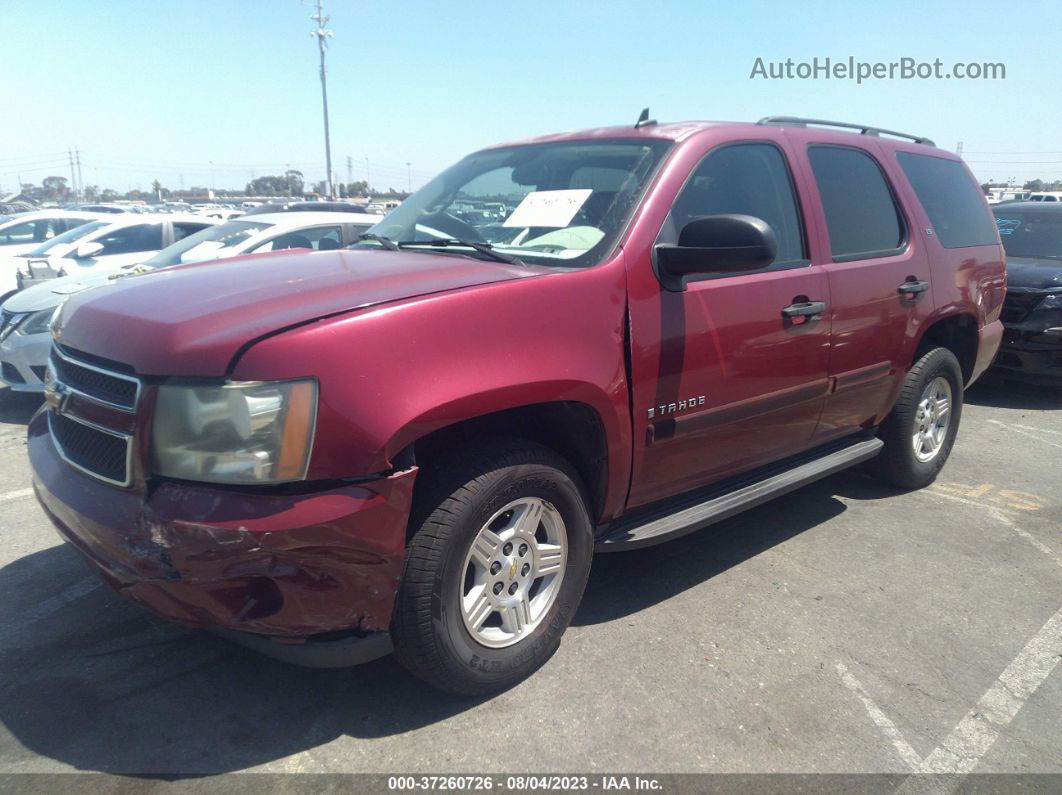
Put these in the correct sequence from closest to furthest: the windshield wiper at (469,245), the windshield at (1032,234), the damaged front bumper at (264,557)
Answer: the damaged front bumper at (264,557), the windshield wiper at (469,245), the windshield at (1032,234)

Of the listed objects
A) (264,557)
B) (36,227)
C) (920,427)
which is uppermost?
(36,227)

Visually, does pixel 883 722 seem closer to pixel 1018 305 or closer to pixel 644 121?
pixel 644 121

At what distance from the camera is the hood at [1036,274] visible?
7.06 metres

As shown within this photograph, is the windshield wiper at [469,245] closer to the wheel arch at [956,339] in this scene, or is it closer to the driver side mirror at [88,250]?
the wheel arch at [956,339]

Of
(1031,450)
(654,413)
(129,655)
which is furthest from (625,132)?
(1031,450)

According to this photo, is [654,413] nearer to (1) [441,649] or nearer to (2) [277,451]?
(1) [441,649]

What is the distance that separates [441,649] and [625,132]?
2.27 metres

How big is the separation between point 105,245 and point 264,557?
322 inches

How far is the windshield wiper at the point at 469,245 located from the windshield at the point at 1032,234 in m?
6.93

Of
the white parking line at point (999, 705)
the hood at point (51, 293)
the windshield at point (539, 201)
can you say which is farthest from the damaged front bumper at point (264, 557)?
the hood at point (51, 293)

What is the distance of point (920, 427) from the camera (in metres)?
4.70

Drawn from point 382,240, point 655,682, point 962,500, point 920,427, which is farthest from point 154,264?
point 962,500

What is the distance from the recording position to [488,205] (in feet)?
11.3

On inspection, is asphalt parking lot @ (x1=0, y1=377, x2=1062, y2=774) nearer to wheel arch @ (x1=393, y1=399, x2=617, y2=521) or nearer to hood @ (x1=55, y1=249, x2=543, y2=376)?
wheel arch @ (x1=393, y1=399, x2=617, y2=521)
